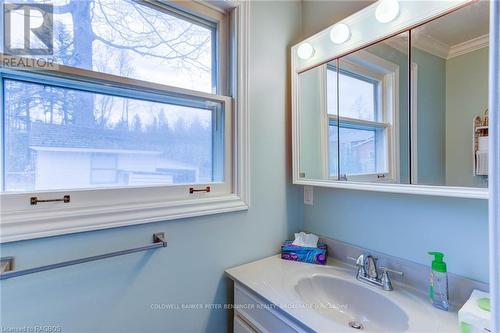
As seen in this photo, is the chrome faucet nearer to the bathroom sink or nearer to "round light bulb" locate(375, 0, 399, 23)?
the bathroom sink

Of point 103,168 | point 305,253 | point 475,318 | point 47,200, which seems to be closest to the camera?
point 475,318

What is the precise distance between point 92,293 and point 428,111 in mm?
1374

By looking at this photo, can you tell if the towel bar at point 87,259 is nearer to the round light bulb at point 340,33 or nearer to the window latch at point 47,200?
the window latch at point 47,200

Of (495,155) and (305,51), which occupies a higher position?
(305,51)

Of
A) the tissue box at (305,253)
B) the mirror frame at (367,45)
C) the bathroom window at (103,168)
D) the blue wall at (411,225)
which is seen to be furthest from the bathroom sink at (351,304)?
the bathroom window at (103,168)

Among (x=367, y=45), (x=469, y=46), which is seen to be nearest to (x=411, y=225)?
(x=469, y=46)

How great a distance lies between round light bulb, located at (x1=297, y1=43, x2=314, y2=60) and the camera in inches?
50.6

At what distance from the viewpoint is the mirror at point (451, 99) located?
2.52 feet

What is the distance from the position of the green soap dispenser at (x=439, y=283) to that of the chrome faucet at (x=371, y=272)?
15 centimetres

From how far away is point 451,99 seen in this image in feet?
2.77

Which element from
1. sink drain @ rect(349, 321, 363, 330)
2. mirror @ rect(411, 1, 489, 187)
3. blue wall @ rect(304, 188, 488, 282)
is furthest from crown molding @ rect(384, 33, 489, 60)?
sink drain @ rect(349, 321, 363, 330)

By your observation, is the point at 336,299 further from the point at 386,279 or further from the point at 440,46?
the point at 440,46

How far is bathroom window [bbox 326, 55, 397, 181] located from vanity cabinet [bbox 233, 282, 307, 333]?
645 millimetres

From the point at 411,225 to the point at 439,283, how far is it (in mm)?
221
